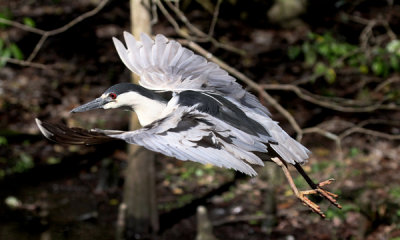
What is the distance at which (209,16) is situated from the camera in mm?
9289

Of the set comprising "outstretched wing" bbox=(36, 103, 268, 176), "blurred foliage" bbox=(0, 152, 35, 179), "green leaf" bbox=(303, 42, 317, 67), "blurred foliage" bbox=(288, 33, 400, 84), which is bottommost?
"outstretched wing" bbox=(36, 103, 268, 176)

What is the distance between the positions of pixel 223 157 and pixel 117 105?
71 centimetres

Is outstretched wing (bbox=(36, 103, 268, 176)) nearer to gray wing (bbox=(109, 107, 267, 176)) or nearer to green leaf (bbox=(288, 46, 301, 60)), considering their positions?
gray wing (bbox=(109, 107, 267, 176))

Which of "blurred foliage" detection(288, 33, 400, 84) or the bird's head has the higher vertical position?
"blurred foliage" detection(288, 33, 400, 84)

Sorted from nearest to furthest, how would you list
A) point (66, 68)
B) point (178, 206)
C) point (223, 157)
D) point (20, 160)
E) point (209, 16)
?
point (223, 157)
point (178, 206)
point (20, 160)
point (66, 68)
point (209, 16)

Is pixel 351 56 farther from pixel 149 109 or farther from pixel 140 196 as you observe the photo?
pixel 149 109

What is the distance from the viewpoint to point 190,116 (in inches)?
99.0

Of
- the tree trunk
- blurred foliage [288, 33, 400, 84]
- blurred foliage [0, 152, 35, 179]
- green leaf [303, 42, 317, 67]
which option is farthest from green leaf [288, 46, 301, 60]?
blurred foliage [0, 152, 35, 179]

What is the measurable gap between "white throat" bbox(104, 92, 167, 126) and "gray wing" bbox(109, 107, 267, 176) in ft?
0.90

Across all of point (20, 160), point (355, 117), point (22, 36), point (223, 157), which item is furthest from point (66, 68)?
point (223, 157)

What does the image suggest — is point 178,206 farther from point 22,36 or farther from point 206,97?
point 22,36

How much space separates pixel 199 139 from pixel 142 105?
1.94ft

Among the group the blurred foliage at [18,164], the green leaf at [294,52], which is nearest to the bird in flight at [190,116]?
the blurred foliage at [18,164]

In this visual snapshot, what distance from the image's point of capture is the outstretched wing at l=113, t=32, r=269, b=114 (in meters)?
2.78
